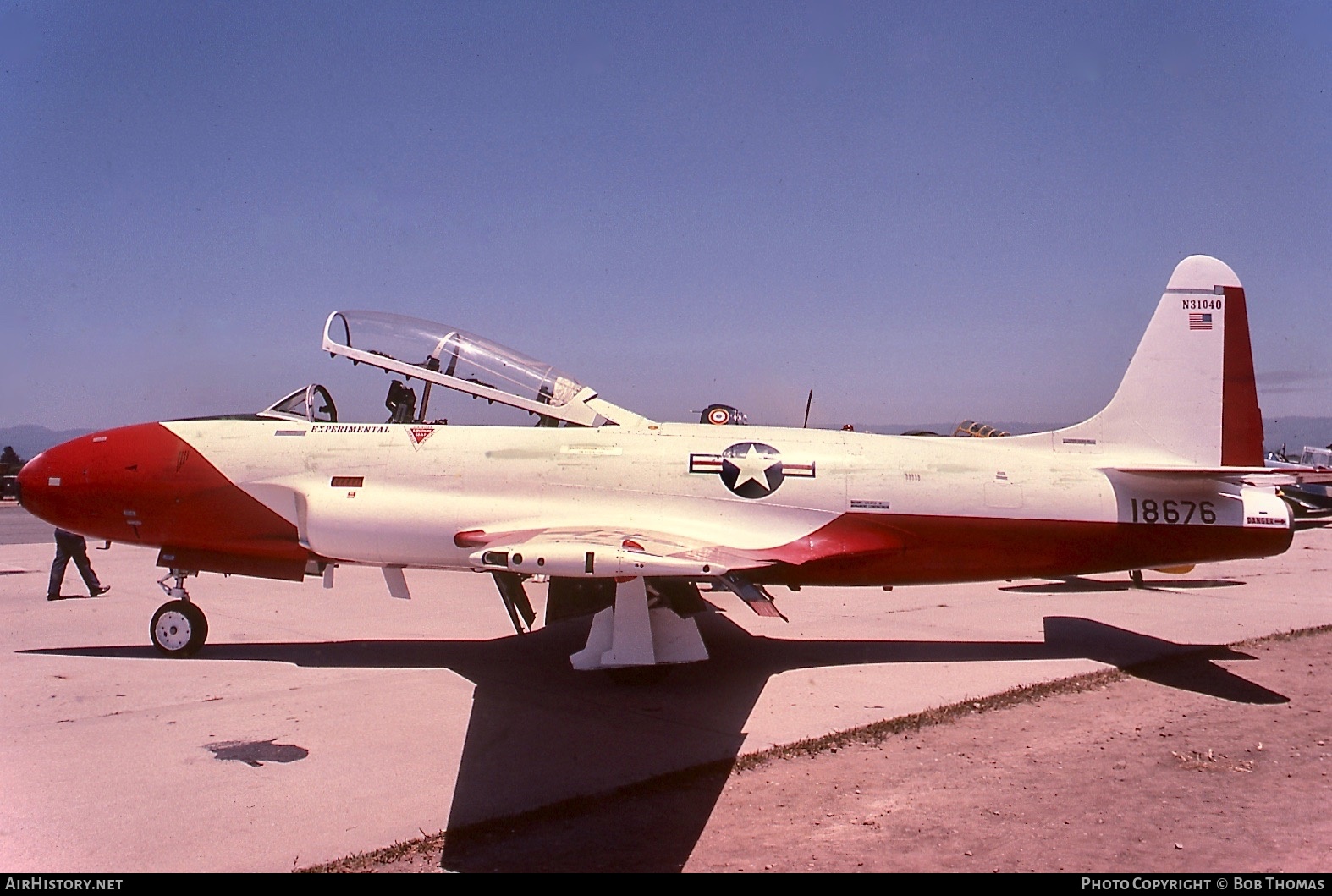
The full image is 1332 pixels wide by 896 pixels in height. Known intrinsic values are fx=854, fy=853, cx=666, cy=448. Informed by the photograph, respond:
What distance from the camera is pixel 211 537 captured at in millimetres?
8008

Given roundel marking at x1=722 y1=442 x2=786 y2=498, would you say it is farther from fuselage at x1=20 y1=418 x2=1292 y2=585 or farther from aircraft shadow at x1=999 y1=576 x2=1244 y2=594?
aircraft shadow at x1=999 y1=576 x2=1244 y2=594

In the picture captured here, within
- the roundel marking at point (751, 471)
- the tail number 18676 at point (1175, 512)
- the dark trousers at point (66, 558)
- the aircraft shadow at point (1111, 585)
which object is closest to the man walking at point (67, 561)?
the dark trousers at point (66, 558)

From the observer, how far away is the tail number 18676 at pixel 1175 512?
26.2 ft

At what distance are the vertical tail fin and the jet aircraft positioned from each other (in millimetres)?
19

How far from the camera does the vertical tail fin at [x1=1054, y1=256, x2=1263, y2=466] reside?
838 cm

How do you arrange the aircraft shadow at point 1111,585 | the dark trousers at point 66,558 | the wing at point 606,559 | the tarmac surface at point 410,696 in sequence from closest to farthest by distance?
the tarmac surface at point 410,696
the wing at point 606,559
the dark trousers at point 66,558
the aircraft shadow at point 1111,585

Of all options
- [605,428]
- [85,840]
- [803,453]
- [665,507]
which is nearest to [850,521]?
[803,453]

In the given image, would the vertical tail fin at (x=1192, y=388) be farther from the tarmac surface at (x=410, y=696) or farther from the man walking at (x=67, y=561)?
the man walking at (x=67, y=561)

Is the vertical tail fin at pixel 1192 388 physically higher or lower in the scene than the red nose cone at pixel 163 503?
higher

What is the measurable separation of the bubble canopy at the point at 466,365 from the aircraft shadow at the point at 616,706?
7.86 ft

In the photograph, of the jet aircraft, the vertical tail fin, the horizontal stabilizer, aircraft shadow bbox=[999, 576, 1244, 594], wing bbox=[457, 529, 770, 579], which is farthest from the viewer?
aircraft shadow bbox=[999, 576, 1244, 594]

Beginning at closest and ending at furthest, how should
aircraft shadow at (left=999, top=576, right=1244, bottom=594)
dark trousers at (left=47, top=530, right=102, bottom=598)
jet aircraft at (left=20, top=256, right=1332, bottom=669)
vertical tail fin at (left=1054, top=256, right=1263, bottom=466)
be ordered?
jet aircraft at (left=20, top=256, right=1332, bottom=669) < vertical tail fin at (left=1054, top=256, right=1263, bottom=466) < dark trousers at (left=47, top=530, right=102, bottom=598) < aircraft shadow at (left=999, top=576, right=1244, bottom=594)

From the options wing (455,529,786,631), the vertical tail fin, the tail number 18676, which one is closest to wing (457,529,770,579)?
wing (455,529,786,631)

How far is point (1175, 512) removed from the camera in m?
8.01
